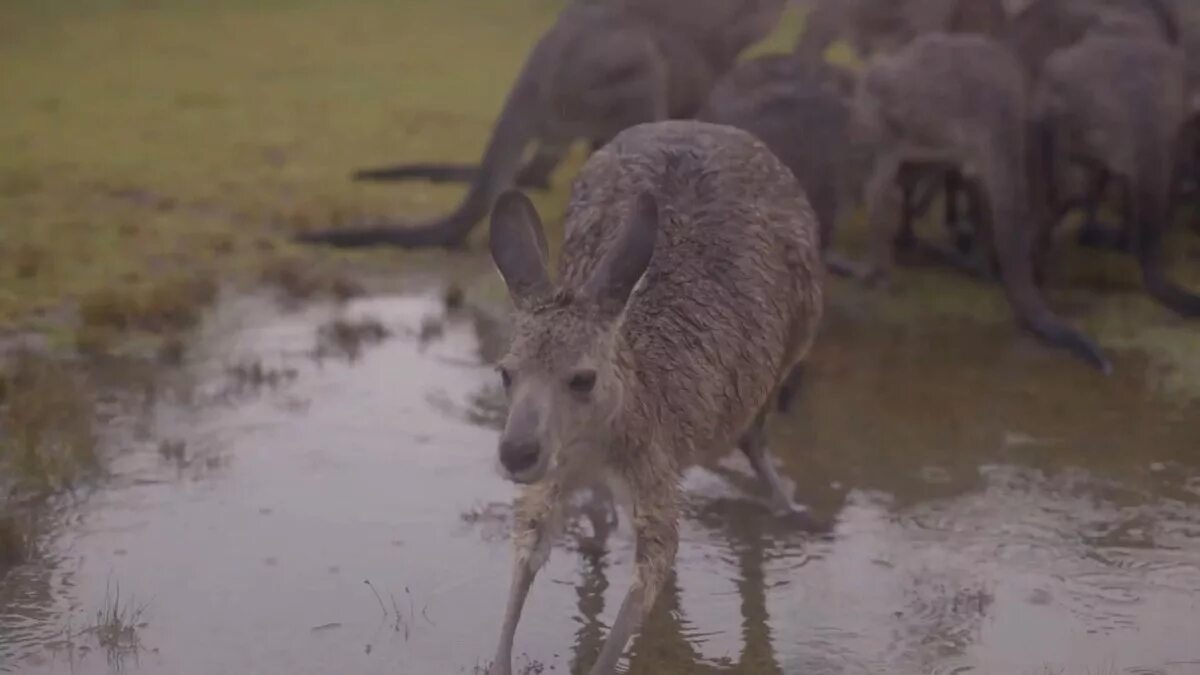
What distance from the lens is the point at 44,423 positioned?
14.6 feet

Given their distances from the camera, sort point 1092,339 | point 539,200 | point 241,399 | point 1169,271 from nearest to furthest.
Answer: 1. point 241,399
2. point 1092,339
3. point 1169,271
4. point 539,200

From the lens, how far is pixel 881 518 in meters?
4.05

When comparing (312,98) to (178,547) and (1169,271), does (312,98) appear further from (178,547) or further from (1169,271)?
(178,547)

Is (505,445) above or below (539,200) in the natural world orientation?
above

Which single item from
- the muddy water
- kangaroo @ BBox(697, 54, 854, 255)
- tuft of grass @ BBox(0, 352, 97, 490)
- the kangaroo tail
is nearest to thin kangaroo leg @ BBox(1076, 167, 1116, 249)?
kangaroo @ BBox(697, 54, 854, 255)

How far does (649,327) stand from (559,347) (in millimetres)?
506

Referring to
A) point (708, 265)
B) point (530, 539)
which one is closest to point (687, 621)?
point (530, 539)

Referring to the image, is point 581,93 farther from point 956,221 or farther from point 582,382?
point 582,382

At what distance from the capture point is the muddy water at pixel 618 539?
11.1 ft

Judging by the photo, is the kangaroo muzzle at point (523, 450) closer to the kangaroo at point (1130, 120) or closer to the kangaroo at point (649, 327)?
the kangaroo at point (649, 327)

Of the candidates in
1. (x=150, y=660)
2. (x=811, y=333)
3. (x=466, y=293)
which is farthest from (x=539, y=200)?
(x=150, y=660)

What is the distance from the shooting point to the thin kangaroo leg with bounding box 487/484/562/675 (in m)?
3.04

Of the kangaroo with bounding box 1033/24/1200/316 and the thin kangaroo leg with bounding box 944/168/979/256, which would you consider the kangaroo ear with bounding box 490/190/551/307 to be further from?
the thin kangaroo leg with bounding box 944/168/979/256

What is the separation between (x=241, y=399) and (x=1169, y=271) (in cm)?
362
